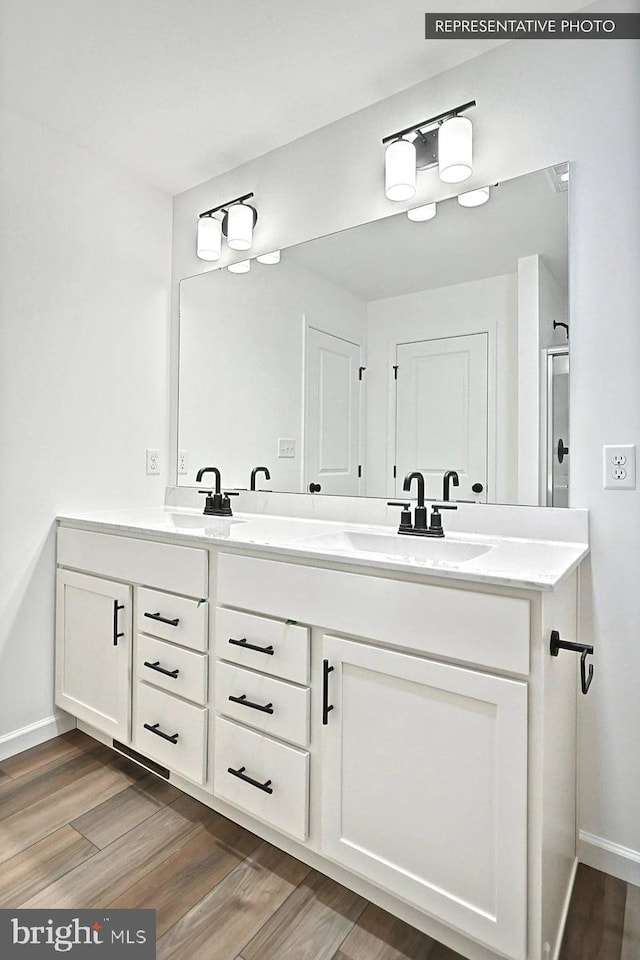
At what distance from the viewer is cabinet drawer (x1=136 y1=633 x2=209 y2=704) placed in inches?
64.9

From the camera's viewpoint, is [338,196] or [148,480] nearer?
[338,196]

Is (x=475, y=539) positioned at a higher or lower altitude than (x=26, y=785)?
higher

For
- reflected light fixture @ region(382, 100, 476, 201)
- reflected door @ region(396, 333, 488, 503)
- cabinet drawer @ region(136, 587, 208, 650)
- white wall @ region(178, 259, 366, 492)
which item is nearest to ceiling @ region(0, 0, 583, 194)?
reflected light fixture @ region(382, 100, 476, 201)

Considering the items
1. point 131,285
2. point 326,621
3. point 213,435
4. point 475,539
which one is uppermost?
point 131,285

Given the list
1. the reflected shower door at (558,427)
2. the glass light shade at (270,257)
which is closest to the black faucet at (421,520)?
the reflected shower door at (558,427)

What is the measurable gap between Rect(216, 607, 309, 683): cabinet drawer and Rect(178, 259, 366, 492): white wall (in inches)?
28.4

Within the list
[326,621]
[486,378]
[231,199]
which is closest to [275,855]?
[326,621]

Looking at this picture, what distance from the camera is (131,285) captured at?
8.02ft

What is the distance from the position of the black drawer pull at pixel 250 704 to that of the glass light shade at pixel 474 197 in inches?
62.3

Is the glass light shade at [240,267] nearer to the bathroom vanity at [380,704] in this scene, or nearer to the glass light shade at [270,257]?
the glass light shade at [270,257]

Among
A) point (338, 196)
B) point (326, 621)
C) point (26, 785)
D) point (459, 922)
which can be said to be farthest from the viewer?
point (338, 196)

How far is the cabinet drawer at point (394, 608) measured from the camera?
1.10m

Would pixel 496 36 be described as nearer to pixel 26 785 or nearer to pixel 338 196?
pixel 338 196

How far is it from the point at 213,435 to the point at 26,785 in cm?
144
